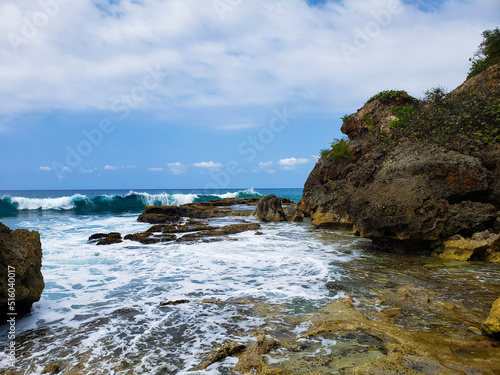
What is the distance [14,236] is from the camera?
5.22 meters

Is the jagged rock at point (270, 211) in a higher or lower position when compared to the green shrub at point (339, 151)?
lower

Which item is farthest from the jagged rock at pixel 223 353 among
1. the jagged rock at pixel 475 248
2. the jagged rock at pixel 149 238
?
the jagged rock at pixel 149 238

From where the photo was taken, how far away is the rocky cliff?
8.33m

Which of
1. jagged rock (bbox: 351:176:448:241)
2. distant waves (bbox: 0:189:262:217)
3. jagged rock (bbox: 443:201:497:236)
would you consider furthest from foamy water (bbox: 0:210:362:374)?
distant waves (bbox: 0:189:262:217)

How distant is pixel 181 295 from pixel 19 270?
2589 millimetres

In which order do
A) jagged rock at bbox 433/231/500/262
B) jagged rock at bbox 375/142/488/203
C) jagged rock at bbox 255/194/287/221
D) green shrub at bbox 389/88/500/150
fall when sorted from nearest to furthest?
jagged rock at bbox 433/231/500/262 < jagged rock at bbox 375/142/488/203 < green shrub at bbox 389/88/500/150 < jagged rock at bbox 255/194/287/221

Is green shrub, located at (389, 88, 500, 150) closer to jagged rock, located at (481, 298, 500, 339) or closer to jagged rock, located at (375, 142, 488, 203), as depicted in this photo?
jagged rock, located at (375, 142, 488, 203)

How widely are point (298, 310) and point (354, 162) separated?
585 inches

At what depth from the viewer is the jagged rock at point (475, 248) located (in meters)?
7.54

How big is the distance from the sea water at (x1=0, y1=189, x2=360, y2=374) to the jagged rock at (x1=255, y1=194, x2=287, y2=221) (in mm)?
7511

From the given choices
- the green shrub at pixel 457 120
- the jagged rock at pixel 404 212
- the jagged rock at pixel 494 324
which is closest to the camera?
the jagged rock at pixel 494 324

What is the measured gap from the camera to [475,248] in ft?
24.7

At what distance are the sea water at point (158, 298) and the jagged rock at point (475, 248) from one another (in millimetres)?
2516

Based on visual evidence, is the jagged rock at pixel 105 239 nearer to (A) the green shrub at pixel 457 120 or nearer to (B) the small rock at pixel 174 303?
(B) the small rock at pixel 174 303
